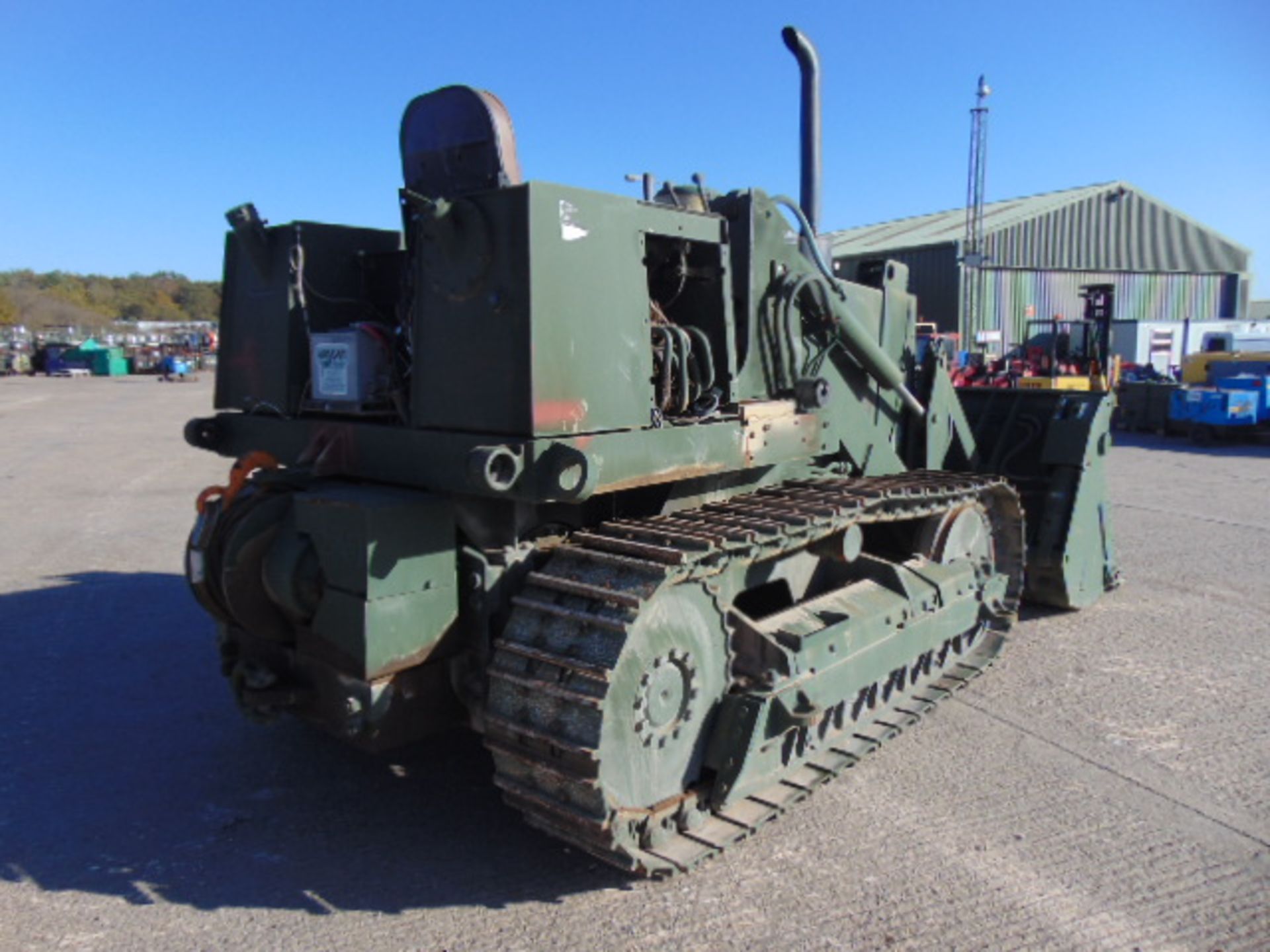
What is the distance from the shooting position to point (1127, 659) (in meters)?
6.16

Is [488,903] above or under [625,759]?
under

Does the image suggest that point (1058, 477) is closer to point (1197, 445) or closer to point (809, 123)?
point (809, 123)

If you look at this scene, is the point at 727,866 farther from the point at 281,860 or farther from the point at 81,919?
the point at 81,919

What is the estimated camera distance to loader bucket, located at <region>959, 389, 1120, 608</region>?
6973 mm

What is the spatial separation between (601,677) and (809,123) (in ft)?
12.3

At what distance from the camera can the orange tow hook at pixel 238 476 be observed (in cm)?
434

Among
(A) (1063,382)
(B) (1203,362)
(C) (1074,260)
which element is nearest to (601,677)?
(A) (1063,382)

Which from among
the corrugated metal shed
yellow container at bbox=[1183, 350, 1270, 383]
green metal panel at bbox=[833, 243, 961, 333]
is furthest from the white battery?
the corrugated metal shed

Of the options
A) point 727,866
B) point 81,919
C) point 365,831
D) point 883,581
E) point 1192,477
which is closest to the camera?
point 81,919

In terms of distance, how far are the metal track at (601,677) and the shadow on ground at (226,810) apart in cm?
34

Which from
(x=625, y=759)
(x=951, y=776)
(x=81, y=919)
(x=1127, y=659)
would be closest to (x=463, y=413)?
(x=625, y=759)

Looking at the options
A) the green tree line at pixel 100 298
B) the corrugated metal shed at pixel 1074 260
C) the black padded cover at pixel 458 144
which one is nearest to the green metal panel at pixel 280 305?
the black padded cover at pixel 458 144

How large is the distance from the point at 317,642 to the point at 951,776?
9.59 ft

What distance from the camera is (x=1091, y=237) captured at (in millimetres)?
35406
